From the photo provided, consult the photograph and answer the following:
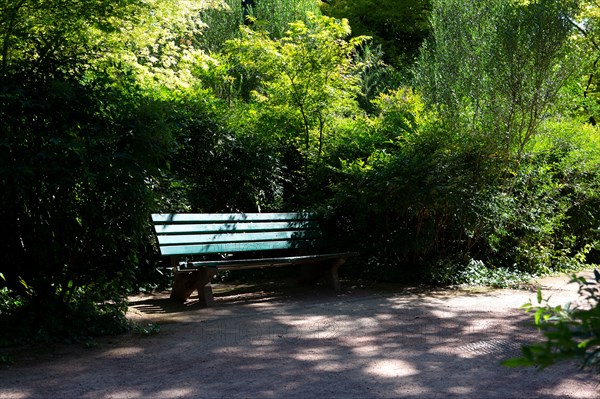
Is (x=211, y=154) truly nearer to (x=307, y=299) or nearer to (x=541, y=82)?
(x=307, y=299)

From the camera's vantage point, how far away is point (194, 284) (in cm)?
787

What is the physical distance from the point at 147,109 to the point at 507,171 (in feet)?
19.3

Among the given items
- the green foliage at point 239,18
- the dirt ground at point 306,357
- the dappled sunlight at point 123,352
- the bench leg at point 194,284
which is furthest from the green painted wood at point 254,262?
the green foliage at point 239,18

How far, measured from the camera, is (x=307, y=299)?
833 cm

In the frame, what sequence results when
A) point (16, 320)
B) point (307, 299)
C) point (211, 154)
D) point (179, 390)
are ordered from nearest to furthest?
point (179, 390)
point (16, 320)
point (307, 299)
point (211, 154)

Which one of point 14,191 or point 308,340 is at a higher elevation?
point 14,191

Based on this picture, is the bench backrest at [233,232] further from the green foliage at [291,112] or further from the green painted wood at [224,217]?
the green foliage at [291,112]

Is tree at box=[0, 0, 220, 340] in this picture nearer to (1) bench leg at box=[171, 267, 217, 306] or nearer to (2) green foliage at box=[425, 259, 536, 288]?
(1) bench leg at box=[171, 267, 217, 306]

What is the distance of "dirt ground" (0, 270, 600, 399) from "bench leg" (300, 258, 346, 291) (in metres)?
0.99

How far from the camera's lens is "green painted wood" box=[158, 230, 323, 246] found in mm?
7607

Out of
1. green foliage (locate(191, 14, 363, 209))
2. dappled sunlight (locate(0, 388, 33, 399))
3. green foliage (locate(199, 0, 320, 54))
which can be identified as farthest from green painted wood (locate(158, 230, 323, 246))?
green foliage (locate(199, 0, 320, 54))

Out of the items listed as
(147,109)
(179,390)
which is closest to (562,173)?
(147,109)

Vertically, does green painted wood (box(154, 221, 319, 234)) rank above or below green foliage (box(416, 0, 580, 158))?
below

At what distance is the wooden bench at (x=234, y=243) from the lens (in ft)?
24.8
